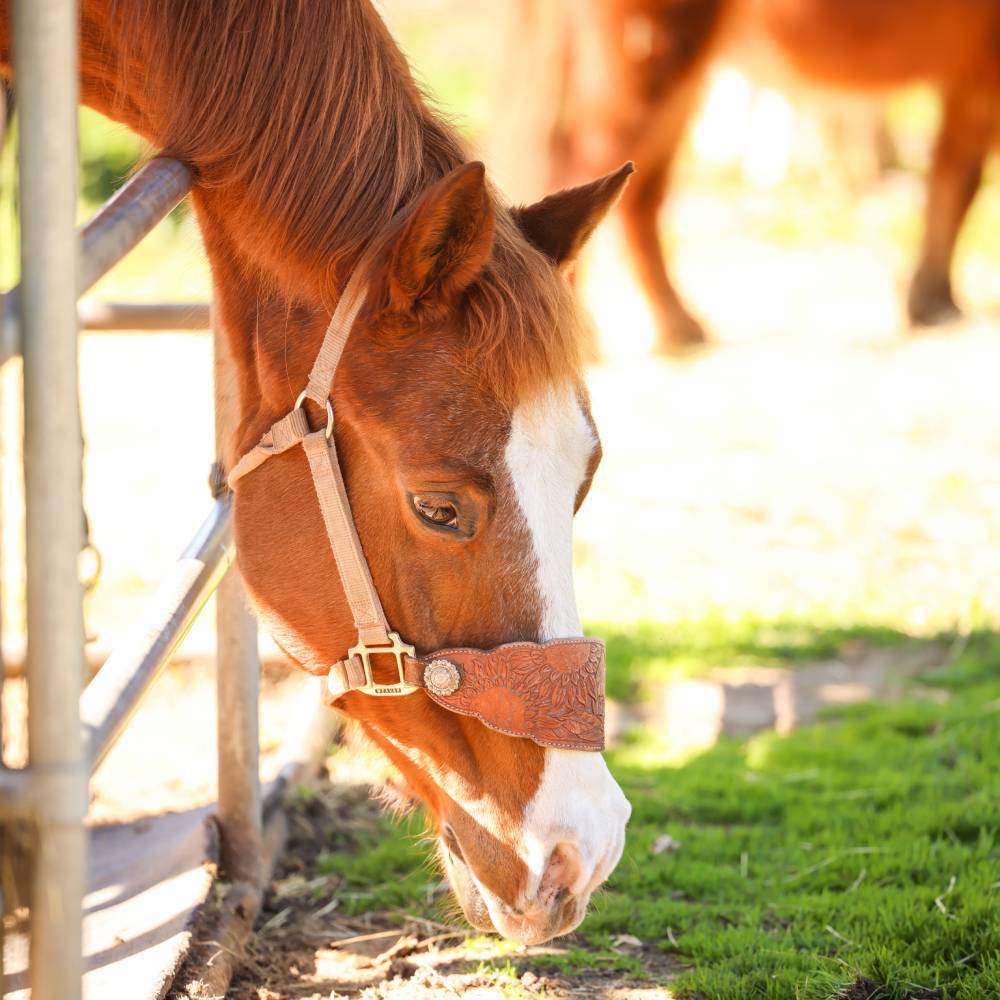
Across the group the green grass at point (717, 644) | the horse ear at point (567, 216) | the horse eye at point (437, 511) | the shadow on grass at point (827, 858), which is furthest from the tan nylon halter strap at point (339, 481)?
the green grass at point (717, 644)

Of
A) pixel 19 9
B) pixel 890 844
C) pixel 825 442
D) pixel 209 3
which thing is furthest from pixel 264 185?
pixel 825 442

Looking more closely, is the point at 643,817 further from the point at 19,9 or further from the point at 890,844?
the point at 19,9

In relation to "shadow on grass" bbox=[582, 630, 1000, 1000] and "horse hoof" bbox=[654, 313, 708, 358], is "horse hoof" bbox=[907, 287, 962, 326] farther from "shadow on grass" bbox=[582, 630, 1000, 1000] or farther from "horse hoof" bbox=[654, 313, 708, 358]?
"shadow on grass" bbox=[582, 630, 1000, 1000]

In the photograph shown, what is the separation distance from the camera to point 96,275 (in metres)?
1.37

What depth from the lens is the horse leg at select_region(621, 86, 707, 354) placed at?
25.5 ft

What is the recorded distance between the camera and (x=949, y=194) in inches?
311

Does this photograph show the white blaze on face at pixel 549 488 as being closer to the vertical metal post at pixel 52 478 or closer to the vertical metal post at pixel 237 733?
the vertical metal post at pixel 52 478

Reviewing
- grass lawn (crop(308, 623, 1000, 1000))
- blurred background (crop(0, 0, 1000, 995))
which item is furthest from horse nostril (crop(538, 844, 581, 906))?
blurred background (crop(0, 0, 1000, 995))

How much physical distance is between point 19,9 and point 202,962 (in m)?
1.51

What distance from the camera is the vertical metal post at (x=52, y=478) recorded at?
1.16 meters

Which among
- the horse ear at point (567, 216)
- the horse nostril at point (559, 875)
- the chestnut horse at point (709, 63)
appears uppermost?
the chestnut horse at point (709, 63)

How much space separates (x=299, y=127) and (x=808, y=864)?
6.02 feet

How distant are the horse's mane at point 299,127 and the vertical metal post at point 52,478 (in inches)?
21.9

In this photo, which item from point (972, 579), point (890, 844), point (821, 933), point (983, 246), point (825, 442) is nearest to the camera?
point (821, 933)
